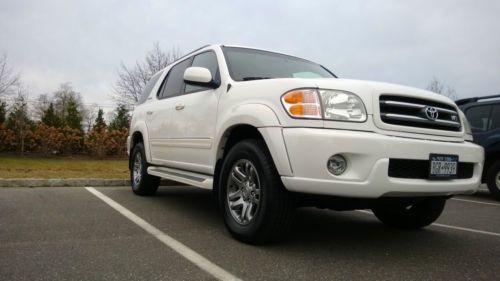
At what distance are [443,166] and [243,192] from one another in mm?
1573

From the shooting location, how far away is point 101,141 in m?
16.1

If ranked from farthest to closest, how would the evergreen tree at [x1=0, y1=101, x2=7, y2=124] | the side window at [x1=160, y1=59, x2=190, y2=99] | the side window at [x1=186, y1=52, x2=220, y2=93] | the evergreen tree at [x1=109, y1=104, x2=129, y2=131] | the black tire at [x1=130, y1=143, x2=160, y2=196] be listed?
the evergreen tree at [x1=109, y1=104, x2=129, y2=131] → the evergreen tree at [x1=0, y1=101, x2=7, y2=124] → the black tire at [x1=130, y1=143, x2=160, y2=196] → the side window at [x1=160, y1=59, x2=190, y2=99] → the side window at [x1=186, y1=52, x2=220, y2=93]

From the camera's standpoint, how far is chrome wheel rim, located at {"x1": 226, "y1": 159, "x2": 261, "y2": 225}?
10.9 ft

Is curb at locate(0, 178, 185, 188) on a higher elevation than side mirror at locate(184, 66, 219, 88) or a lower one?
lower

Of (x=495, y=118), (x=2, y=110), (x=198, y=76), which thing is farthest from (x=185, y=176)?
(x=2, y=110)

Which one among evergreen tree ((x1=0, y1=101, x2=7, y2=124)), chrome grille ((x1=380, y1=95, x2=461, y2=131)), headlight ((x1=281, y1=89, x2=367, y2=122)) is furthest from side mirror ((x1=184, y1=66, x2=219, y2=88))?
evergreen tree ((x1=0, y1=101, x2=7, y2=124))

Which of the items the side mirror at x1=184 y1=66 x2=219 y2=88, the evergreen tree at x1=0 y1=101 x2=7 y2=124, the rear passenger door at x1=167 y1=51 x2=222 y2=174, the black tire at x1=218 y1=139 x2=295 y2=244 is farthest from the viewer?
the evergreen tree at x1=0 y1=101 x2=7 y2=124

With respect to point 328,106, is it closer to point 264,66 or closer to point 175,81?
point 264,66

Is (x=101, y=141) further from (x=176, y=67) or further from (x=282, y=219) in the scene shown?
(x=282, y=219)

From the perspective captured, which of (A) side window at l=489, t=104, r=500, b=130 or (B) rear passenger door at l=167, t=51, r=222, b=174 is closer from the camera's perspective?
(B) rear passenger door at l=167, t=51, r=222, b=174

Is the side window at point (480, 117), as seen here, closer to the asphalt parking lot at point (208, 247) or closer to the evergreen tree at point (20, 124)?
the asphalt parking lot at point (208, 247)

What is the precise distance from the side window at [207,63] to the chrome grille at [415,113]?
1.77 meters

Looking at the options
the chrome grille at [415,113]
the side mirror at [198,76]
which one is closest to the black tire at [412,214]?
the chrome grille at [415,113]

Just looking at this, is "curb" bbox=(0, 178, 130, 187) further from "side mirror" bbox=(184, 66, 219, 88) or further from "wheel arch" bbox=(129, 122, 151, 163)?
"side mirror" bbox=(184, 66, 219, 88)
